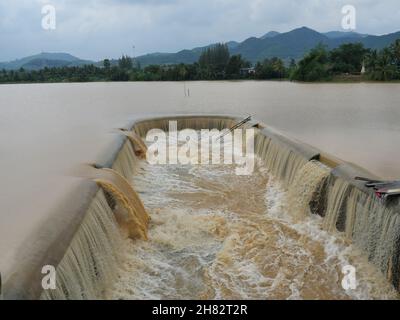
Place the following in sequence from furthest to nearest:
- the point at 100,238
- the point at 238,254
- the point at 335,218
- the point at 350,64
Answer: the point at 350,64 → the point at 335,218 → the point at 238,254 → the point at 100,238

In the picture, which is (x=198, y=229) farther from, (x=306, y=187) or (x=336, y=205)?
(x=336, y=205)

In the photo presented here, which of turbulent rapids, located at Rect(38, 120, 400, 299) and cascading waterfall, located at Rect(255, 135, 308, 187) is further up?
cascading waterfall, located at Rect(255, 135, 308, 187)

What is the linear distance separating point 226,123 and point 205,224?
1178 centimetres

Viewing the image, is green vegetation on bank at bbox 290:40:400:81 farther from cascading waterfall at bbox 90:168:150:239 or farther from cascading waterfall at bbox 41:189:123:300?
cascading waterfall at bbox 41:189:123:300

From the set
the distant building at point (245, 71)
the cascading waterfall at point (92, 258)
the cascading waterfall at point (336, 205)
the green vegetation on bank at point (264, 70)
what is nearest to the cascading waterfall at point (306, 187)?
the cascading waterfall at point (336, 205)

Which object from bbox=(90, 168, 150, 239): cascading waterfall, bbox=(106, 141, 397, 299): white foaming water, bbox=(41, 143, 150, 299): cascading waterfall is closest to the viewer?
bbox=(41, 143, 150, 299): cascading waterfall

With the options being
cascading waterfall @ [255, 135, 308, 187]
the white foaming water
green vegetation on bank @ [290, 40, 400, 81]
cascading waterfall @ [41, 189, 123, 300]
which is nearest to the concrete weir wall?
cascading waterfall @ [255, 135, 308, 187]

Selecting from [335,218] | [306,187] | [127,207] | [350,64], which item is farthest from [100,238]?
[350,64]

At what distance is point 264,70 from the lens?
7200cm

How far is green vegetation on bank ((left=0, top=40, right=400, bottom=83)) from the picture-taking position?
54.4 m

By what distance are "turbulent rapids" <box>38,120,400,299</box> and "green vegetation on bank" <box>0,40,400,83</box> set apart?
48.1m

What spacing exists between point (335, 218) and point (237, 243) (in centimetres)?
194

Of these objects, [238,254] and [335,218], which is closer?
[238,254]

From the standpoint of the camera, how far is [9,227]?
6273 millimetres
